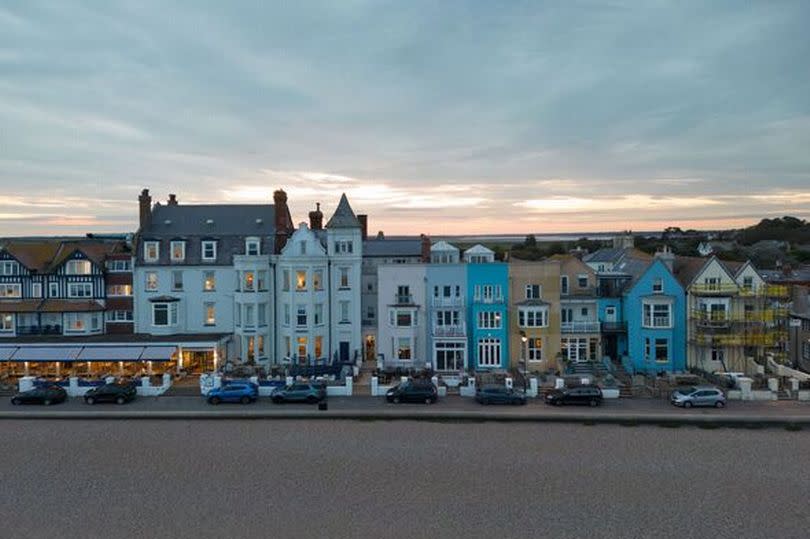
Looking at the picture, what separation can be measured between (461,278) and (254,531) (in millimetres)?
22180

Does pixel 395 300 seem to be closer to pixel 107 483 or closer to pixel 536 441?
pixel 536 441

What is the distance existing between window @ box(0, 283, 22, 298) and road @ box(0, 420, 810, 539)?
14.6 m

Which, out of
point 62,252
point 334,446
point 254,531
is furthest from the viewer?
point 62,252

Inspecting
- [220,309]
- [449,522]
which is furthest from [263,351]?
[449,522]

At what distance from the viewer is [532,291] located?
37.1 m

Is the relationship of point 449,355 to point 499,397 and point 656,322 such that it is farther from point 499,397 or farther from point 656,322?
point 656,322

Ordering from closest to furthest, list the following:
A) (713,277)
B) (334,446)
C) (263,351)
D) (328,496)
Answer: (328,496) < (334,446) < (713,277) < (263,351)

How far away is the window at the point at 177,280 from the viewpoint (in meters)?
39.1

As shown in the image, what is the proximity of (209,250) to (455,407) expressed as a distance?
19433mm

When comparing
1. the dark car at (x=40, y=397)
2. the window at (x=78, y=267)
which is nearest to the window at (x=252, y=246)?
the window at (x=78, y=267)

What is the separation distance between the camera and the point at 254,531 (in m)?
17.6

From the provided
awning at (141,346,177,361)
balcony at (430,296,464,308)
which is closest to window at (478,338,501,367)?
balcony at (430,296,464,308)

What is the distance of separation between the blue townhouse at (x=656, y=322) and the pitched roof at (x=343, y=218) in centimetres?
1674

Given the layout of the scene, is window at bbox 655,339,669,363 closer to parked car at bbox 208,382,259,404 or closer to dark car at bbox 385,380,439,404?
dark car at bbox 385,380,439,404
